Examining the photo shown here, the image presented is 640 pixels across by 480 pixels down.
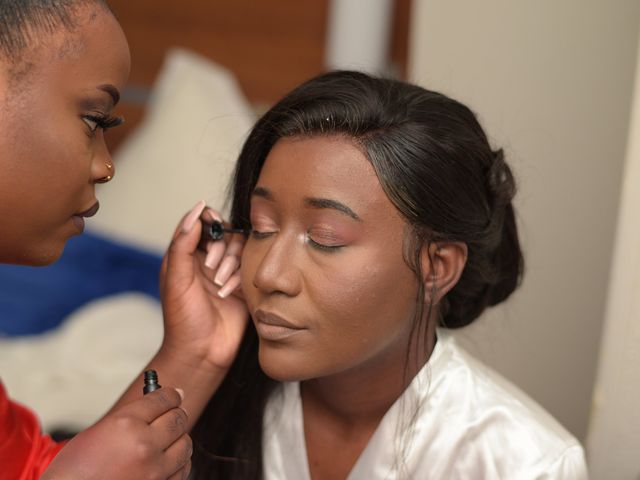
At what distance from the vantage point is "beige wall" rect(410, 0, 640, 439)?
1617 mm

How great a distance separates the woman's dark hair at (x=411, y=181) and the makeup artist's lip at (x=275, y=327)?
0.16 meters

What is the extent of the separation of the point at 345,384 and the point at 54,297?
105 centimetres

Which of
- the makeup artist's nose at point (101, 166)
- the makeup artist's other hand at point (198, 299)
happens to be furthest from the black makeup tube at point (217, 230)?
the makeup artist's nose at point (101, 166)

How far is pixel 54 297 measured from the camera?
2.10 m

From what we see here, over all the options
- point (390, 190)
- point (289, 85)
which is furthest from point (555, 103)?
point (289, 85)

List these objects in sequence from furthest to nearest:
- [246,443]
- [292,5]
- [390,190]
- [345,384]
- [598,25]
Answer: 1. [292,5]
2. [598,25]
3. [246,443]
4. [345,384]
5. [390,190]

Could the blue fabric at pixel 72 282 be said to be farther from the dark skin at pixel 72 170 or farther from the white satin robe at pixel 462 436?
the dark skin at pixel 72 170

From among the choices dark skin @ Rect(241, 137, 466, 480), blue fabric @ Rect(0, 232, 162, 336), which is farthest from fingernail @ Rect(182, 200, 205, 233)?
blue fabric @ Rect(0, 232, 162, 336)

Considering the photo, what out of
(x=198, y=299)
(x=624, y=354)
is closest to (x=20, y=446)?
(x=198, y=299)

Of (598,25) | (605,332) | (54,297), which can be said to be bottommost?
(54,297)

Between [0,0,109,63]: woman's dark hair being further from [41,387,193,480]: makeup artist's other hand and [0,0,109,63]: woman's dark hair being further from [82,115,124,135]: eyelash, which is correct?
[41,387,193,480]: makeup artist's other hand

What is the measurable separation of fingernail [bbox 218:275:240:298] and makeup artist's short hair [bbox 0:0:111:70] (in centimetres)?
42

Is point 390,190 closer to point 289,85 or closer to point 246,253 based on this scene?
point 246,253

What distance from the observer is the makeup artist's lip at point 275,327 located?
3.64 ft
